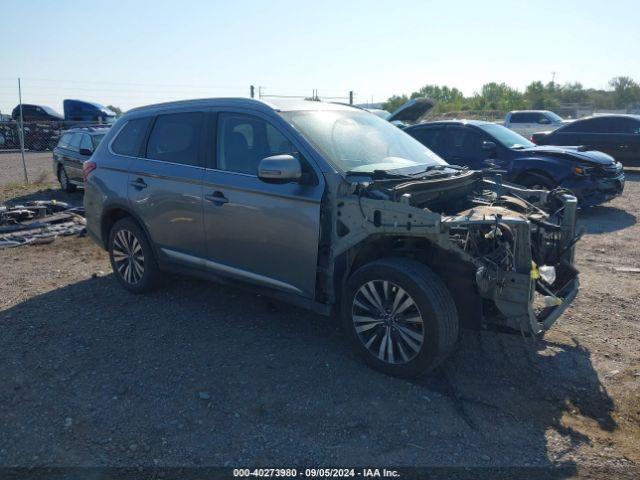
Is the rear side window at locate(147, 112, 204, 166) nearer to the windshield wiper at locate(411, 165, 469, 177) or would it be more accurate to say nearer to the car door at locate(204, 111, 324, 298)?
the car door at locate(204, 111, 324, 298)

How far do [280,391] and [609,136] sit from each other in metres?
13.7

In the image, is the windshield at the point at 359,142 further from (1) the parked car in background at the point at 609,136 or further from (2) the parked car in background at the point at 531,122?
(2) the parked car in background at the point at 531,122

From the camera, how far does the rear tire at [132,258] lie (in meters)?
5.59

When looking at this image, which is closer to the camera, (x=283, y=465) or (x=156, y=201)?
(x=283, y=465)

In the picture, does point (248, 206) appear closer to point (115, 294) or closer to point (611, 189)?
point (115, 294)

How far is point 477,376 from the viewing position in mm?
4055

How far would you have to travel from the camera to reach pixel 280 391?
12.7 ft

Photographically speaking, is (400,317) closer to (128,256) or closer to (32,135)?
(128,256)

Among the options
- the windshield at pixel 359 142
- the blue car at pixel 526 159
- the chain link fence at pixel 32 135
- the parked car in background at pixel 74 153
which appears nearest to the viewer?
the windshield at pixel 359 142

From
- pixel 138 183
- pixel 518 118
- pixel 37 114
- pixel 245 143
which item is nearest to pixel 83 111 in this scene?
pixel 37 114

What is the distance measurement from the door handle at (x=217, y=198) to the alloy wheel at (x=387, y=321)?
143cm

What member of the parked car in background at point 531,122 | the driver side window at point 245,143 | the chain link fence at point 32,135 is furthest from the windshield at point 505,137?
the chain link fence at point 32,135

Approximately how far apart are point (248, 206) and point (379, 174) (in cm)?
108

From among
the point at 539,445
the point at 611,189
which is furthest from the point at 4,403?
the point at 611,189
